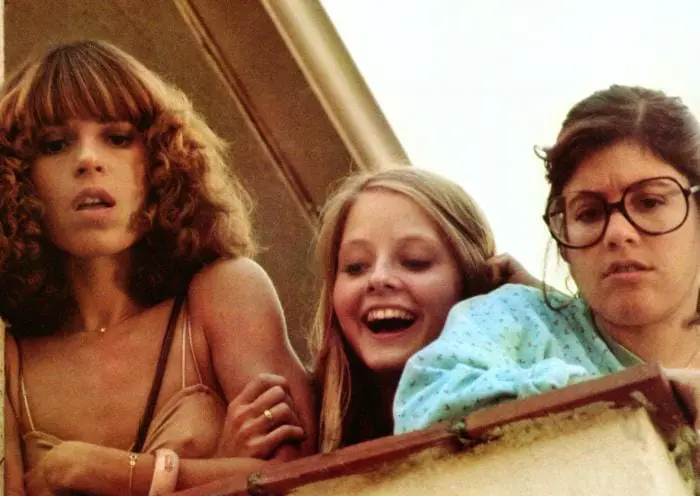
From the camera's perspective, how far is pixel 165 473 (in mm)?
2867

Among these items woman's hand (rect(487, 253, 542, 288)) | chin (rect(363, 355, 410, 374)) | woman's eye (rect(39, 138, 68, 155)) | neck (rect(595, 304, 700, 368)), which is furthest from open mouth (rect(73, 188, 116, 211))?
neck (rect(595, 304, 700, 368))

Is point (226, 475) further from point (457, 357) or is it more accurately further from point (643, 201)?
point (643, 201)

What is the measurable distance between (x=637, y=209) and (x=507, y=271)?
41 cm

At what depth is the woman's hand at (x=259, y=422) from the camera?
293 centimetres

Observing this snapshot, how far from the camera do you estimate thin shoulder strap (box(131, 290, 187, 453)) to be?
301 centimetres

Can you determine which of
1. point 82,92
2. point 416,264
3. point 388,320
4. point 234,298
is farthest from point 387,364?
point 82,92

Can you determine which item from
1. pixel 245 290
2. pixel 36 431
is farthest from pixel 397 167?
pixel 36 431

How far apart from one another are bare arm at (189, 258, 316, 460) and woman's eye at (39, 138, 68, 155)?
0.32 meters

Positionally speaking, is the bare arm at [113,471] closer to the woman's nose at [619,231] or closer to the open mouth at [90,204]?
the open mouth at [90,204]

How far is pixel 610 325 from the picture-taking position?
9.31 ft

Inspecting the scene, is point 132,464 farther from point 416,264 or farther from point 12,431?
point 416,264

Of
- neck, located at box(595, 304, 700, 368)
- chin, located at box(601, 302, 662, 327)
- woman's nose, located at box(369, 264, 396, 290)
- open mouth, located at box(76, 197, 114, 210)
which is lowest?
neck, located at box(595, 304, 700, 368)

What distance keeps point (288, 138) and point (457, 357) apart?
162 centimetres

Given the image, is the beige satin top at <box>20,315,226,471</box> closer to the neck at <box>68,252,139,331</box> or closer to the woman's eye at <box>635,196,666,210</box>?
the neck at <box>68,252,139,331</box>
